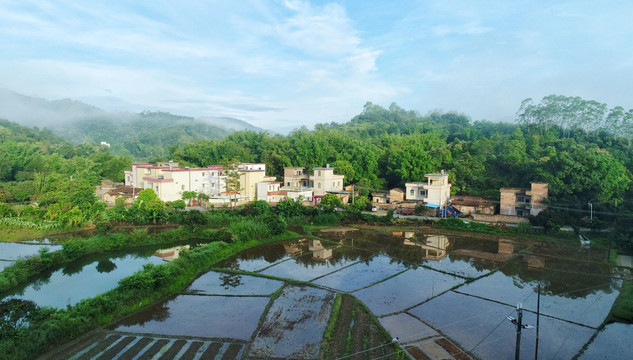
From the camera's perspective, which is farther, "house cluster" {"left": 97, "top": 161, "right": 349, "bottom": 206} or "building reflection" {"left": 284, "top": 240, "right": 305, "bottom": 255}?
"house cluster" {"left": 97, "top": 161, "right": 349, "bottom": 206}

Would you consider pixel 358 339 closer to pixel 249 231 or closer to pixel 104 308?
pixel 104 308

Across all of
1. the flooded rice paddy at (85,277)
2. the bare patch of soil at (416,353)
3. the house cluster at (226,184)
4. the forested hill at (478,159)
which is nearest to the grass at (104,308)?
the flooded rice paddy at (85,277)

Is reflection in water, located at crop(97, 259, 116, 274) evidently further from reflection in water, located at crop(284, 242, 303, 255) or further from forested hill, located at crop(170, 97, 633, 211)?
forested hill, located at crop(170, 97, 633, 211)

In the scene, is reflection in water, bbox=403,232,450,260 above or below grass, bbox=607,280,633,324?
above

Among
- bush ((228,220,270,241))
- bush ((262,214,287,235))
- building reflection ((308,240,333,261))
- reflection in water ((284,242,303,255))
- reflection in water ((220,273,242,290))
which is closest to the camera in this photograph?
reflection in water ((220,273,242,290))

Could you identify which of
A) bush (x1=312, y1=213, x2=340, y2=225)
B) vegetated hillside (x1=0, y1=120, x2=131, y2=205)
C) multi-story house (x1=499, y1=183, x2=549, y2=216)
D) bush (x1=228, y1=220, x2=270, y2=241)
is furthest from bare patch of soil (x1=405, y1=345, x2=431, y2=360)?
vegetated hillside (x1=0, y1=120, x2=131, y2=205)

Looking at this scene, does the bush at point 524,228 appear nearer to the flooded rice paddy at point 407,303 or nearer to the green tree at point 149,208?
the flooded rice paddy at point 407,303

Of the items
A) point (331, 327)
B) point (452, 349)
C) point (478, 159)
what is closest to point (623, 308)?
point (452, 349)

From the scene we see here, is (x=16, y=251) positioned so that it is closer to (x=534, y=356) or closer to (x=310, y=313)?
(x=310, y=313)
